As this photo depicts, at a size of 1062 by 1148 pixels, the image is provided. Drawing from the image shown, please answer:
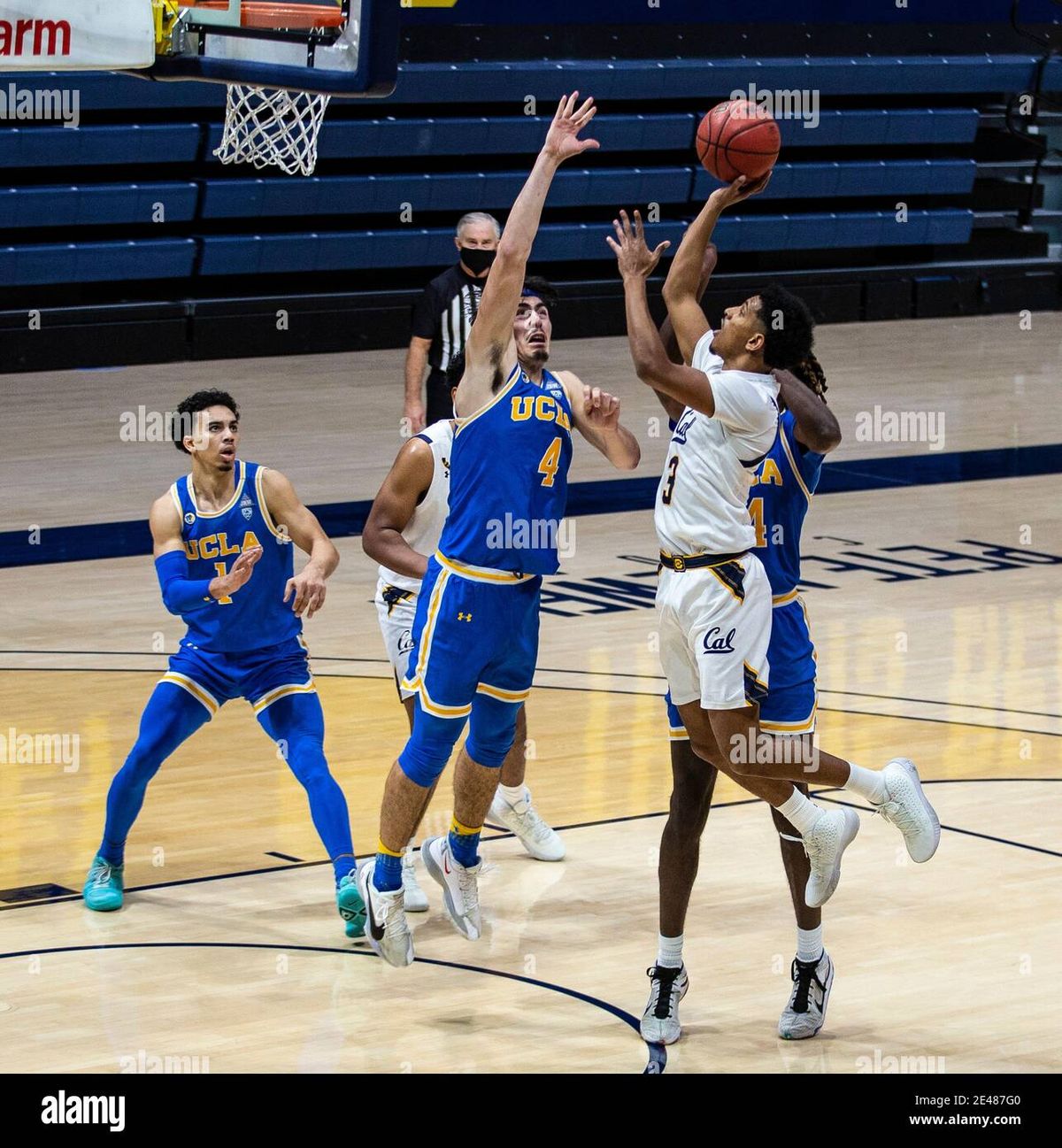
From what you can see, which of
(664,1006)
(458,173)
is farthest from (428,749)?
(458,173)

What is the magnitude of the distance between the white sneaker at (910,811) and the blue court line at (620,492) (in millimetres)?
5987

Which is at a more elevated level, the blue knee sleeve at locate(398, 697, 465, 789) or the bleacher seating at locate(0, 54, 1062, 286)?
the bleacher seating at locate(0, 54, 1062, 286)

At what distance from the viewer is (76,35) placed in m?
6.39

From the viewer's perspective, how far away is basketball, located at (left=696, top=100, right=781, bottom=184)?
19.9 ft

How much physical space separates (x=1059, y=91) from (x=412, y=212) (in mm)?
6891

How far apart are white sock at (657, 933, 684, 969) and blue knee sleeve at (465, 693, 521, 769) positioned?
0.83 metres

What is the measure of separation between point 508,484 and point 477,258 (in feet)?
9.94

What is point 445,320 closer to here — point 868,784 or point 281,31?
point 281,31

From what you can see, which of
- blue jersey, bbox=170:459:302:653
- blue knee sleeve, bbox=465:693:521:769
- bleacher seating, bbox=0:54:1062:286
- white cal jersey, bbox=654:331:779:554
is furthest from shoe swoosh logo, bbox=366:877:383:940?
bleacher seating, bbox=0:54:1062:286

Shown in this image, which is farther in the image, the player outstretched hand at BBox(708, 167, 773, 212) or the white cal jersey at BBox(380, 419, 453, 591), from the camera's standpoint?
the white cal jersey at BBox(380, 419, 453, 591)
